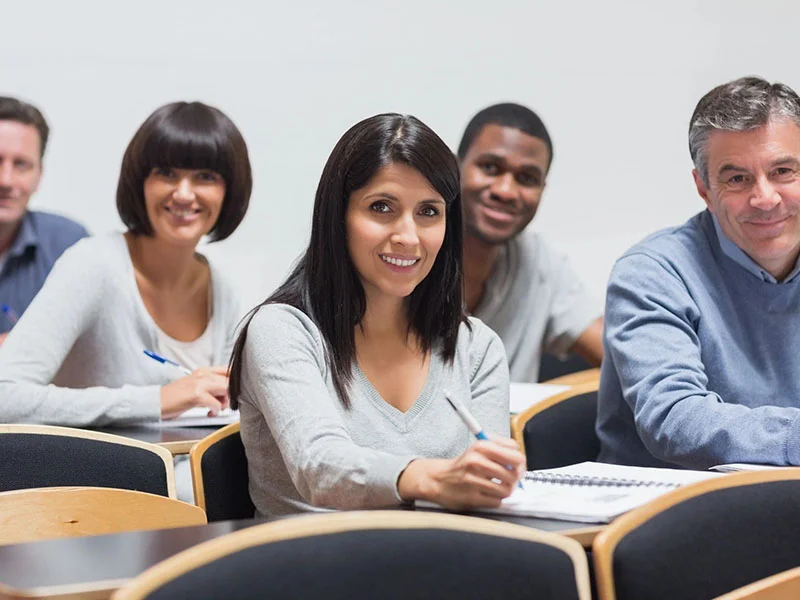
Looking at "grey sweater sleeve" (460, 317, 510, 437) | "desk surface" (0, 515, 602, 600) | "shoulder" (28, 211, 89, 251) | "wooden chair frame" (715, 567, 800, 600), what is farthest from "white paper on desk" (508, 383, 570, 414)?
"shoulder" (28, 211, 89, 251)

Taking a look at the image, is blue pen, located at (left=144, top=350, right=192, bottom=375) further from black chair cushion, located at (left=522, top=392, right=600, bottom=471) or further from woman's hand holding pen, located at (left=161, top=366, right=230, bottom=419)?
black chair cushion, located at (left=522, top=392, right=600, bottom=471)

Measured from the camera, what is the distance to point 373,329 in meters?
2.11

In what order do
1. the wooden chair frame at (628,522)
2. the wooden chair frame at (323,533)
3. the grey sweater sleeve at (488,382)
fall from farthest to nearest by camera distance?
1. the grey sweater sleeve at (488,382)
2. the wooden chair frame at (628,522)
3. the wooden chair frame at (323,533)

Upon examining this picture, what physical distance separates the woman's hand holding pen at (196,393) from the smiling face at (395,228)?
79cm

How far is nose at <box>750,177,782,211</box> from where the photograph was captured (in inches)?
89.7

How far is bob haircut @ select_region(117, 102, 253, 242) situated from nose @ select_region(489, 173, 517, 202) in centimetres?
96

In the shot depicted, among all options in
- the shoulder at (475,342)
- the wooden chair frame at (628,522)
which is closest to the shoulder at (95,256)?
the shoulder at (475,342)

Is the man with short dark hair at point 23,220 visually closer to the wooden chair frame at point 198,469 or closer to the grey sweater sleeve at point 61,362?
the grey sweater sleeve at point 61,362

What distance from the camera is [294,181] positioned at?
14.0 ft

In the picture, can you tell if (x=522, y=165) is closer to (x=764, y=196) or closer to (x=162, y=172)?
(x=162, y=172)

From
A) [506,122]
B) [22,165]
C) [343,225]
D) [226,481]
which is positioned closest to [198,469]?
[226,481]

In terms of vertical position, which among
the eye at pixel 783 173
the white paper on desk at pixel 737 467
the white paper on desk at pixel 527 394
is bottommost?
the white paper on desk at pixel 527 394

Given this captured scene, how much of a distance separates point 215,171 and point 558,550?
2.15 m

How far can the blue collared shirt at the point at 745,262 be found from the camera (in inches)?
92.6
